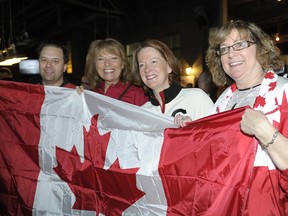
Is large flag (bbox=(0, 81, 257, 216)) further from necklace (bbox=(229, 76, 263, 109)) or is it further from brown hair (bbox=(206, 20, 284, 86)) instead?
brown hair (bbox=(206, 20, 284, 86))

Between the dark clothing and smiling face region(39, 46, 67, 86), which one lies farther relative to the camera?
smiling face region(39, 46, 67, 86)

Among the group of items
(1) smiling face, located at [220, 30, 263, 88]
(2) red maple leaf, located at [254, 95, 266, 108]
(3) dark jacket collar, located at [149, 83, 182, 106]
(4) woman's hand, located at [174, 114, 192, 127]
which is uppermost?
(1) smiling face, located at [220, 30, 263, 88]

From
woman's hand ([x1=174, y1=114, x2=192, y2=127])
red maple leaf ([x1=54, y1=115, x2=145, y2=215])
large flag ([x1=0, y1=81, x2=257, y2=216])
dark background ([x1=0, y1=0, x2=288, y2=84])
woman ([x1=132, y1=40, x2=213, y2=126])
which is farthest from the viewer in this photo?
dark background ([x1=0, y1=0, x2=288, y2=84])

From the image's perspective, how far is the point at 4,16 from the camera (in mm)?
8969

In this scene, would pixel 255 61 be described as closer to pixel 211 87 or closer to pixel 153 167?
pixel 153 167

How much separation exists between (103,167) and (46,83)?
3.81 ft

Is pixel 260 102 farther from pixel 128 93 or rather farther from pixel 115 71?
pixel 115 71

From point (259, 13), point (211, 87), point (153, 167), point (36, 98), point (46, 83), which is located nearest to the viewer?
point (153, 167)

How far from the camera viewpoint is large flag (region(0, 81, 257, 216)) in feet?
4.95

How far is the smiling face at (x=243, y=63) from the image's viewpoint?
1.60 metres

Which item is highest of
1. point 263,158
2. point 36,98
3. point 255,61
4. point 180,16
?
point 180,16

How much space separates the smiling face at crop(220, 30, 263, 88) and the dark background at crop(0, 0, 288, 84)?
7180 mm

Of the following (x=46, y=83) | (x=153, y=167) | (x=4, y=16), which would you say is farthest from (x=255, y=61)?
(x=4, y=16)

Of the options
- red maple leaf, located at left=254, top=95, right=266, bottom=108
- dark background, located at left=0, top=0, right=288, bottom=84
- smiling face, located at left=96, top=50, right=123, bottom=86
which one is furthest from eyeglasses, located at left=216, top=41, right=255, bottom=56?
dark background, located at left=0, top=0, right=288, bottom=84
